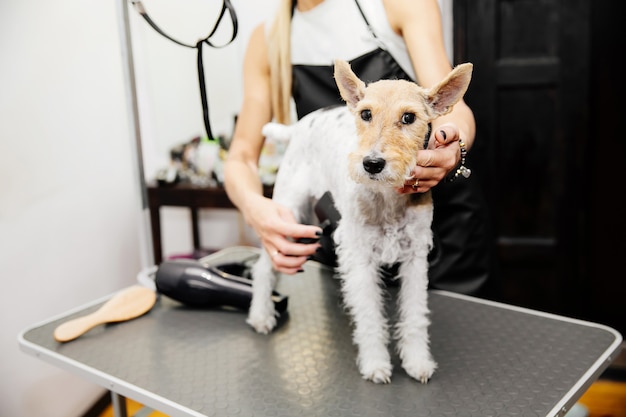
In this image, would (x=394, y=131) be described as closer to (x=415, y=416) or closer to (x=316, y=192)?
(x=316, y=192)

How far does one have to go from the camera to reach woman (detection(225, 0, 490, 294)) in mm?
1050

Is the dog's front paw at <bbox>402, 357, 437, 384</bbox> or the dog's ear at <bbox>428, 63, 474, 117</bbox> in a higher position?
the dog's ear at <bbox>428, 63, 474, 117</bbox>

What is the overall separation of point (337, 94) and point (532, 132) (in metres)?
1.45

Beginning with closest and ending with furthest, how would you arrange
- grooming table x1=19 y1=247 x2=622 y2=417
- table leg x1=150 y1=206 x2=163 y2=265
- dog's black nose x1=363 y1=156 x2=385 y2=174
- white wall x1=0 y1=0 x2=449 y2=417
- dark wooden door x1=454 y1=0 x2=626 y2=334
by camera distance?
dog's black nose x1=363 y1=156 x2=385 y2=174
grooming table x1=19 y1=247 x2=622 y2=417
white wall x1=0 y1=0 x2=449 y2=417
dark wooden door x1=454 y1=0 x2=626 y2=334
table leg x1=150 y1=206 x2=163 y2=265

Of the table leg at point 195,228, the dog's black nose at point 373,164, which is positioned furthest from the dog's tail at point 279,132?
the table leg at point 195,228

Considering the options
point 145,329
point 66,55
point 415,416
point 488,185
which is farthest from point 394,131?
point 488,185

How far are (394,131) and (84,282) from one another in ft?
5.07

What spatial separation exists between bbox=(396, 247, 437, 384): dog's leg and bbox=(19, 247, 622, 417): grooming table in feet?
0.09

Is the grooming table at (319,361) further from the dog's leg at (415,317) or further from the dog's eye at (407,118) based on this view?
the dog's eye at (407,118)

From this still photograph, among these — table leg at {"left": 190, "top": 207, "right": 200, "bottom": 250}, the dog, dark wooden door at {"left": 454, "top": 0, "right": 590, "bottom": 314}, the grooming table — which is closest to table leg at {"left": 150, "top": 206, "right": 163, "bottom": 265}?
table leg at {"left": 190, "top": 207, "right": 200, "bottom": 250}

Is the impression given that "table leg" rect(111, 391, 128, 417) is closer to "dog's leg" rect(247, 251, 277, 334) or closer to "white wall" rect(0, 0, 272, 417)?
"dog's leg" rect(247, 251, 277, 334)

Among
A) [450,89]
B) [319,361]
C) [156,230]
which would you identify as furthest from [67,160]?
[450,89]

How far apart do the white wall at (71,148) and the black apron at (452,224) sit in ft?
0.68

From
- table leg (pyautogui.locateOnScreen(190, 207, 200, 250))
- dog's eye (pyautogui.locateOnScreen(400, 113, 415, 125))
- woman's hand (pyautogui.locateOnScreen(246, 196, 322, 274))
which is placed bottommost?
table leg (pyautogui.locateOnScreen(190, 207, 200, 250))
